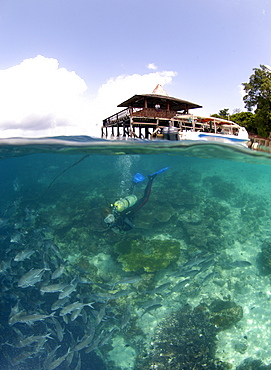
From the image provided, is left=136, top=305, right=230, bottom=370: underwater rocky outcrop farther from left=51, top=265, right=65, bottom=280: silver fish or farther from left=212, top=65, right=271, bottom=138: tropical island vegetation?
left=212, top=65, right=271, bottom=138: tropical island vegetation

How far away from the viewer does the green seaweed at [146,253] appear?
32.3ft

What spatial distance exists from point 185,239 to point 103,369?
689 centimetres

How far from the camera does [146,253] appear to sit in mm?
10758

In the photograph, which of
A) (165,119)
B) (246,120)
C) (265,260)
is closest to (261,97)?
(246,120)

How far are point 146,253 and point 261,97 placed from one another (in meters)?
31.2

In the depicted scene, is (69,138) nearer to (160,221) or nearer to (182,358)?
(160,221)

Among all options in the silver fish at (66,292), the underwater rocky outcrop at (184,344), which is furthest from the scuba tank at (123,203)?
the silver fish at (66,292)

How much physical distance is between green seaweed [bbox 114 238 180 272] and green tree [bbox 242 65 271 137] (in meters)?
28.0

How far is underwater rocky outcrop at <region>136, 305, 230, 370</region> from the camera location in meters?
6.88

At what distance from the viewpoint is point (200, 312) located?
27.3 feet

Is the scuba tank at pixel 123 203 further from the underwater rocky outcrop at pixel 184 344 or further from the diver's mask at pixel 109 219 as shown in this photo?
the underwater rocky outcrop at pixel 184 344

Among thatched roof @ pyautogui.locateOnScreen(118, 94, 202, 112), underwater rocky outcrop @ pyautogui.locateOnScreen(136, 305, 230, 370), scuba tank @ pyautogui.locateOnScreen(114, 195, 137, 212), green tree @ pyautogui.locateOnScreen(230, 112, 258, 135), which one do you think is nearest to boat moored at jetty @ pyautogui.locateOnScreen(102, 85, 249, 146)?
thatched roof @ pyautogui.locateOnScreen(118, 94, 202, 112)

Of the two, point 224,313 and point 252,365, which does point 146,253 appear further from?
point 252,365

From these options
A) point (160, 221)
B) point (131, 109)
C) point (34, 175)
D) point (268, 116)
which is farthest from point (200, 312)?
point (34, 175)
